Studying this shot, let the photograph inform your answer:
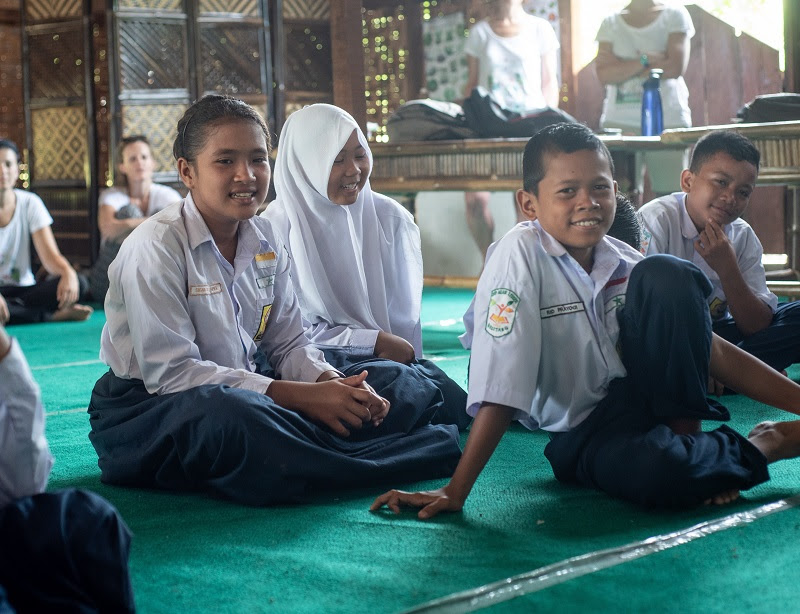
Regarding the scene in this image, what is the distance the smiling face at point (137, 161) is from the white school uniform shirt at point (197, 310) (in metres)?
3.10

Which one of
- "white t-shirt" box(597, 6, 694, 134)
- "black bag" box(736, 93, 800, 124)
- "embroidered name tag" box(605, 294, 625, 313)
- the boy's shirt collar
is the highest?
"white t-shirt" box(597, 6, 694, 134)

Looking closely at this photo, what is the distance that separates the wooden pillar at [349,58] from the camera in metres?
5.59

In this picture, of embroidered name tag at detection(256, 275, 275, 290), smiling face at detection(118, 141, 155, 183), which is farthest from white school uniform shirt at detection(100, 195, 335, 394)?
smiling face at detection(118, 141, 155, 183)

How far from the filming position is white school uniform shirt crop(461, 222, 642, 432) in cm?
181

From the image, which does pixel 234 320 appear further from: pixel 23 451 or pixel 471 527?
pixel 23 451

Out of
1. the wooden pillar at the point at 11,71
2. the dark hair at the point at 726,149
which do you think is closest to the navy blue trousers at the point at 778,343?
the dark hair at the point at 726,149

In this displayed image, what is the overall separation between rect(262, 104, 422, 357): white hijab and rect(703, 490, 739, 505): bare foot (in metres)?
1.08

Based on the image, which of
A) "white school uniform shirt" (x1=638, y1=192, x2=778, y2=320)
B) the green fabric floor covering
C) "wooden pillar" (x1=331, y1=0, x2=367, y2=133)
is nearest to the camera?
the green fabric floor covering

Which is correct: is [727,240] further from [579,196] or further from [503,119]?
[503,119]

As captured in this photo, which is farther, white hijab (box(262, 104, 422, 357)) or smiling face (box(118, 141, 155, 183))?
smiling face (box(118, 141, 155, 183))

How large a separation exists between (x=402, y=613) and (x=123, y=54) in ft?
16.7

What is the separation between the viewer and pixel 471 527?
170 centimetres

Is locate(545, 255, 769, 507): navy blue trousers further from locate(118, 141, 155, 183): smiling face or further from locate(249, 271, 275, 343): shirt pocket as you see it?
locate(118, 141, 155, 183): smiling face

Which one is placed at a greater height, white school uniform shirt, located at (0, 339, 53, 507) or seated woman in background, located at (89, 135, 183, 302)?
seated woman in background, located at (89, 135, 183, 302)
